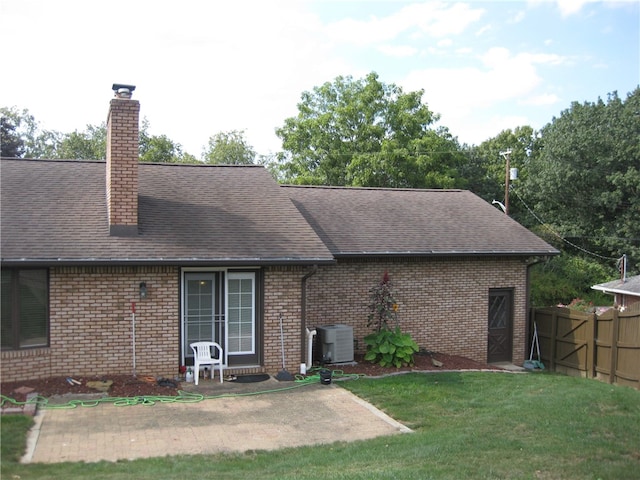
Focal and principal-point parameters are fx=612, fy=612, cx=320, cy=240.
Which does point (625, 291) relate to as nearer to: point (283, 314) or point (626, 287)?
point (626, 287)

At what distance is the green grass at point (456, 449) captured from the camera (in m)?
6.35

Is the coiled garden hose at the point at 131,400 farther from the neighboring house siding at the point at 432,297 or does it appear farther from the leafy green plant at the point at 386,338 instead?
the neighboring house siding at the point at 432,297

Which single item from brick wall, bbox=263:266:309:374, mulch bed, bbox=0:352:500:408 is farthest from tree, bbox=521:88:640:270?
mulch bed, bbox=0:352:500:408

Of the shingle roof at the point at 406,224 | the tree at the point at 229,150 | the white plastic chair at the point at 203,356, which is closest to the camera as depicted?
the white plastic chair at the point at 203,356

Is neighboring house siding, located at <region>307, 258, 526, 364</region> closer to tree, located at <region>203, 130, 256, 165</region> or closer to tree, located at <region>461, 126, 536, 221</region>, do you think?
tree, located at <region>461, 126, 536, 221</region>

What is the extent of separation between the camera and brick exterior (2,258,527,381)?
10.6 meters

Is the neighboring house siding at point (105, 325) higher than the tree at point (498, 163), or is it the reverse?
the tree at point (498, 163)

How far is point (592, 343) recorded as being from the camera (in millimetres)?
15039

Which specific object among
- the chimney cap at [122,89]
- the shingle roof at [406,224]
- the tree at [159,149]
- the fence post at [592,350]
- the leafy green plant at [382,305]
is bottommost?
the fence post at [592,350]

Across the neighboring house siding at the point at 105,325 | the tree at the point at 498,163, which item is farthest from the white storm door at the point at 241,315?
the tree at the point at 498,163

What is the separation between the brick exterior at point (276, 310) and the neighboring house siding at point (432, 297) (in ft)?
0.08

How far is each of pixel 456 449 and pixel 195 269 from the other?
629 centimetres

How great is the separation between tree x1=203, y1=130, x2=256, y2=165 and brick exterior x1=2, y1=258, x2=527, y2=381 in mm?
40443

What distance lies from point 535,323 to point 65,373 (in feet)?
39.5
